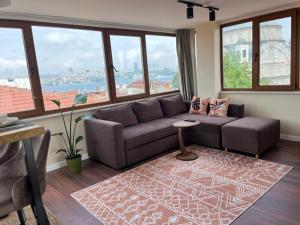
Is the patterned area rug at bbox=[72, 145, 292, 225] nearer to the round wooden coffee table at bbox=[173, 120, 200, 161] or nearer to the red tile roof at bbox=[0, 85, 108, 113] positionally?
the round wooden coffee table at bbox=[173, 120, 200, 161]

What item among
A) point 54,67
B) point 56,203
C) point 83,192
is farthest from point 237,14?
point 56,203

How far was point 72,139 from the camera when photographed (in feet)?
11.9

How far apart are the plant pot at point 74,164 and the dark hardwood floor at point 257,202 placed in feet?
0.26

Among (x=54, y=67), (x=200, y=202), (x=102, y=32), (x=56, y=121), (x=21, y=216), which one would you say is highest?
(x=102, y=32)

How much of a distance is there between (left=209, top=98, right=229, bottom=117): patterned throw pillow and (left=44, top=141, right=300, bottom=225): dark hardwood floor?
996 millimetres

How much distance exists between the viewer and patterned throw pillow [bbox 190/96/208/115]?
14.4 ft

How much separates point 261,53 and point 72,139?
3.53m

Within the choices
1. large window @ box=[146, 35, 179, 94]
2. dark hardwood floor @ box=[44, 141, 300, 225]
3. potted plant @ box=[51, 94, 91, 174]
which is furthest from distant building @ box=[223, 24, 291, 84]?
potted plant @ box=[51, 94, 91, 174]

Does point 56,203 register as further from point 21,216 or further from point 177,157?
point 177,157

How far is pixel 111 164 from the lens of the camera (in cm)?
326

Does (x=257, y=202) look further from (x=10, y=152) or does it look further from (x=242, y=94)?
(x=242, y=94)

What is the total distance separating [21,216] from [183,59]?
4.15 m

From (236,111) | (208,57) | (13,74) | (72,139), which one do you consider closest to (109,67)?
(72,139)

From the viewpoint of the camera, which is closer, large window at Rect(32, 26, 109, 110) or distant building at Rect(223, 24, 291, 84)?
large window at Rect(32, 26, 109, 110)
